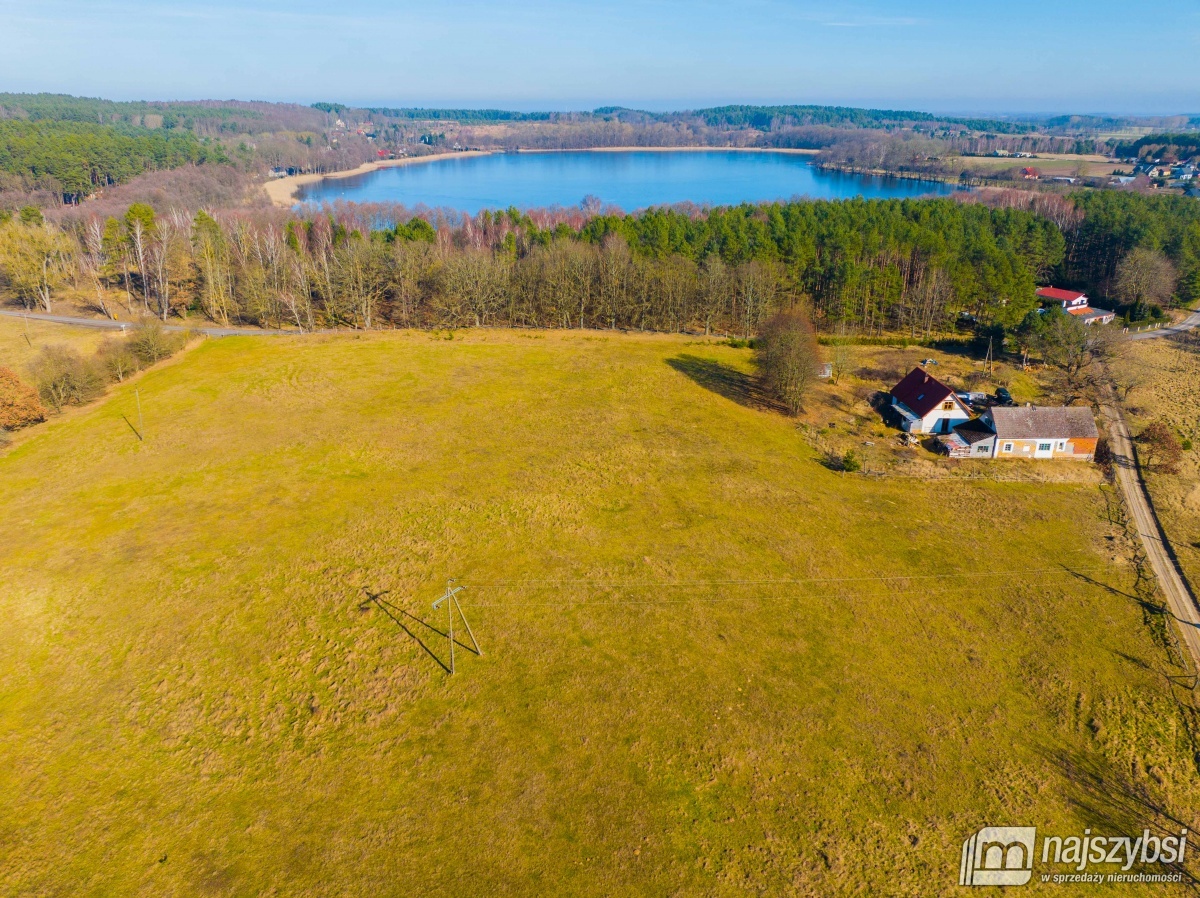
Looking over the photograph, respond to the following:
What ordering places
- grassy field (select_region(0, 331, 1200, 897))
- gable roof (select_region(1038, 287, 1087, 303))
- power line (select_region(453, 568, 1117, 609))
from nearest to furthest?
1. grassy field (select_region(0, 331, 1200, 897))
2. power line (select_region(453, 568, 1117, 609))
3. gable roof (select_region(1038, 287, 1087, 303))

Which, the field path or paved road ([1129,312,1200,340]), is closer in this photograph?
the field path

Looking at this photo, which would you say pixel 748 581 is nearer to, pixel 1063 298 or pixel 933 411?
pixel 933 411

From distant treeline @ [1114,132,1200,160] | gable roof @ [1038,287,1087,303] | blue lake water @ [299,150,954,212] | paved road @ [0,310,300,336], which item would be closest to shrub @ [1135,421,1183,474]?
gable roof @ [1038,287,1087,303]

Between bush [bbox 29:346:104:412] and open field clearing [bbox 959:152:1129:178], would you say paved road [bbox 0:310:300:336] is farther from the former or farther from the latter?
open field clearing [bbox 959:152:1129:178]

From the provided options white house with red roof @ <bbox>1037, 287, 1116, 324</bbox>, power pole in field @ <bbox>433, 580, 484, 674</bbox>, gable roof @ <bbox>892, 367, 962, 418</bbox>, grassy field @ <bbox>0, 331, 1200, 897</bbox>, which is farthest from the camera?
white house with red roof @ <bbox>1037, 287, 1116, 324</bbox>

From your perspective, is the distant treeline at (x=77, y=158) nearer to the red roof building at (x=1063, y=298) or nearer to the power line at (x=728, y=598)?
the power line at (x=728, y=598)

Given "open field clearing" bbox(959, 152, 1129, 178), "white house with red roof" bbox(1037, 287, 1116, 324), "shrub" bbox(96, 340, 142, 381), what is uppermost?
"open field clearing" bbox(959, 152, 1129, 178)

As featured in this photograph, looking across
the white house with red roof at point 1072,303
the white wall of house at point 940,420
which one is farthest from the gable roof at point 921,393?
the white house with red roof at point 1072,303

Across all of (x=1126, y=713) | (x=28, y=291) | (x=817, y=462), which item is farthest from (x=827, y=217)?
(x=28, y=291)

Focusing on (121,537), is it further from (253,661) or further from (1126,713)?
(1126,713)
